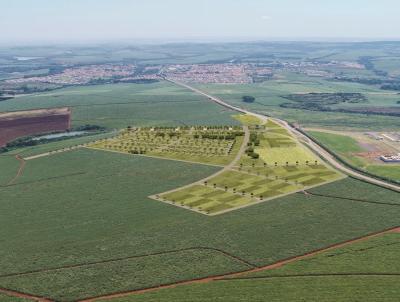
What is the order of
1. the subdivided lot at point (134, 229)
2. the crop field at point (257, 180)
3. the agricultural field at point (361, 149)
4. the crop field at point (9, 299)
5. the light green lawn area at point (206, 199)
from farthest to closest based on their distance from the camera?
the agricultural field at point (361, 149) → the crop field at point (257, 180) → the light green lawn area at point (206, 199) → the subdivided lot at point (134, 229) → the crop field at point (9, 299)

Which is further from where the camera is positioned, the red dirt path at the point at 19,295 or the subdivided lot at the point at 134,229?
the subdivided lot at the point at 134,229

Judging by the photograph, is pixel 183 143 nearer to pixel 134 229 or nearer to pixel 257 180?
pixel 257 180

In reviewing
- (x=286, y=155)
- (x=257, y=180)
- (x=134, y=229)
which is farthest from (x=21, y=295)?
(x=286, y=155)

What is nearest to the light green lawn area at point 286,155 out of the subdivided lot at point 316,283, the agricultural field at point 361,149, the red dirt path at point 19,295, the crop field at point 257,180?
the crop field at point 257,180

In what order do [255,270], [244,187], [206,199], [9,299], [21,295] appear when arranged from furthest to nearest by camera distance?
[244,187] → [206,199] → [255,270] → [21,295] → [9,299]

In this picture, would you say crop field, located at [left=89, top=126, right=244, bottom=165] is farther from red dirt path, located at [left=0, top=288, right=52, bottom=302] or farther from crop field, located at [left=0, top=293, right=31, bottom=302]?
crop field, located at [left=0, top=293, right=31, bottom=302]

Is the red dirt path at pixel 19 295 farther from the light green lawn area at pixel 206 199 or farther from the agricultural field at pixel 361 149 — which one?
the agricultural field at pixel 361 149
